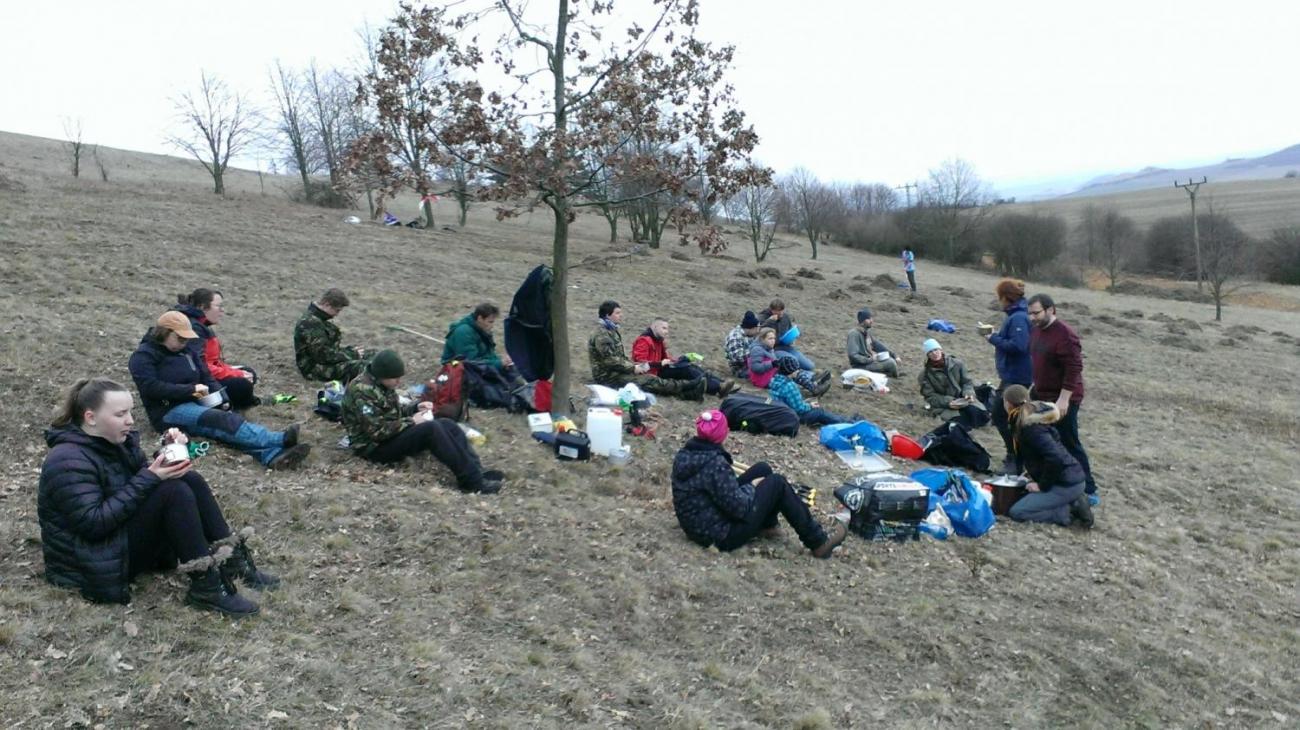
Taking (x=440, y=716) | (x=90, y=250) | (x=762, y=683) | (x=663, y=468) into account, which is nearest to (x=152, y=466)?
(x=440, y=716)

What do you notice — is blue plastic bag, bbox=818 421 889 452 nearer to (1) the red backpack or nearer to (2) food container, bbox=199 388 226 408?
(1) the red backpack

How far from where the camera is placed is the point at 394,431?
22.6 feet

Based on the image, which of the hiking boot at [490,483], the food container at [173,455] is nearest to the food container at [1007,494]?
the hiking boot at [490,483]

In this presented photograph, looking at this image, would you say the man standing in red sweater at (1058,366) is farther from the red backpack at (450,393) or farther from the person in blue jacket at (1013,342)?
the red backpack at (450,393)

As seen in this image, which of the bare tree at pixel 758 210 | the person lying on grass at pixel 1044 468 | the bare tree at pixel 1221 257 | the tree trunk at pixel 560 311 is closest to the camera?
the person lying on grass at pixel 1044 468

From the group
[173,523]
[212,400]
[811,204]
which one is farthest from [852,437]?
[811,204]

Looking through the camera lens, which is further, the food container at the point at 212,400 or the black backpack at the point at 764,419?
the black backpack at the point at 764,419

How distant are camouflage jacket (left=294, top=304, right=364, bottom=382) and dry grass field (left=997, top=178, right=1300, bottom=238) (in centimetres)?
6183

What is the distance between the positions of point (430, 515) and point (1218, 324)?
32.7 meters

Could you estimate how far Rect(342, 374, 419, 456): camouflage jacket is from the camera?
22.2ft

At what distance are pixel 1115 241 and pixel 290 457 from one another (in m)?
59.2

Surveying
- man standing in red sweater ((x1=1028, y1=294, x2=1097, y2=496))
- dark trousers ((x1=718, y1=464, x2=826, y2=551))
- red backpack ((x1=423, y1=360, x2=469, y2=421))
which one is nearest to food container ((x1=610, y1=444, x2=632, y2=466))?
red backpack ((x1=423, y1=360, x2=469, y2=421))

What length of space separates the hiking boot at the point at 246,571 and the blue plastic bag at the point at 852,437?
640cm

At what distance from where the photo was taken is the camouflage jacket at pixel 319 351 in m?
9.00
